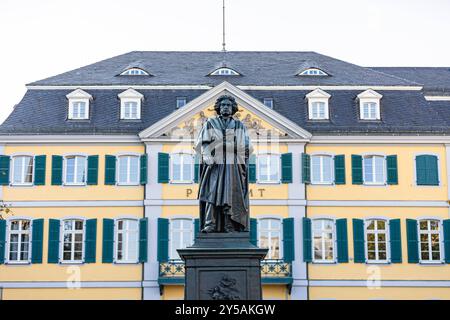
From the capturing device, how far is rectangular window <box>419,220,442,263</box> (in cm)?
3072

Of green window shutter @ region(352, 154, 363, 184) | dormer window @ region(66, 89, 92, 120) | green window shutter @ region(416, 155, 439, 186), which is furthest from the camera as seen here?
dormer window @ region(66, 89, 92, 120)

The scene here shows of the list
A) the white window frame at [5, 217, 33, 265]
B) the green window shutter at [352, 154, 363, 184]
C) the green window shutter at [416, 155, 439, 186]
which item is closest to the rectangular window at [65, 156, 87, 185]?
the white window frame at [5, 217, 33, 265]

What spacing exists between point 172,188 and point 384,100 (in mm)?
9397

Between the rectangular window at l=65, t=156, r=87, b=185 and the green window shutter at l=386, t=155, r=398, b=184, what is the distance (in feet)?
38.4

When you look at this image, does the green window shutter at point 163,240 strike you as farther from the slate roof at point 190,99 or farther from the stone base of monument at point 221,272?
the stone base of monument at point 221,272

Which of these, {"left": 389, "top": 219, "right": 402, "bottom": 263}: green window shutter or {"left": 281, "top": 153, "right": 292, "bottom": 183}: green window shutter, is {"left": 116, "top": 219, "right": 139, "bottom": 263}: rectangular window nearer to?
{"left": 281, "top": 153, "right": 292, "bottom": 183}: green window shutter

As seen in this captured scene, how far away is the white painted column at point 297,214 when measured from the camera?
30219 millimetres

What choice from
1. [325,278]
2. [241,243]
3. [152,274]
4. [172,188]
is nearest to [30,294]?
[152,274]

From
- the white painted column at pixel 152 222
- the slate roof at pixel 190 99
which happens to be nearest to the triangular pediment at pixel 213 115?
the white painted column at pixel 152 222

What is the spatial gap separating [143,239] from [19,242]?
472 centimetres

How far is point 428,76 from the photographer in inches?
1502

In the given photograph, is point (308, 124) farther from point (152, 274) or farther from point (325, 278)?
point (152, 274)

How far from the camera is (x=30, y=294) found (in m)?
30.4

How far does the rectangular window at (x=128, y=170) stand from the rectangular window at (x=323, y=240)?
23.2ft
